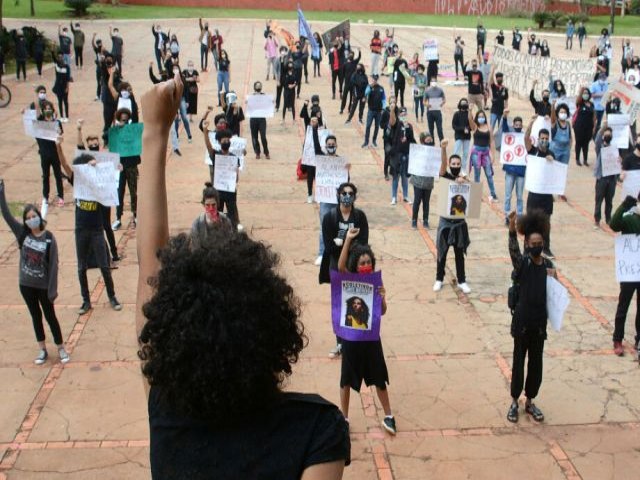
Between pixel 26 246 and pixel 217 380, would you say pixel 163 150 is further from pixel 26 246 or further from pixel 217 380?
pixel 26 246

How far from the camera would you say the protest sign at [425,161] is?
1273 cm

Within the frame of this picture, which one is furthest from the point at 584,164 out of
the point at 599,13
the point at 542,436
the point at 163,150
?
the point at 599,13

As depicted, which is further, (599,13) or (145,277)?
(599,13)

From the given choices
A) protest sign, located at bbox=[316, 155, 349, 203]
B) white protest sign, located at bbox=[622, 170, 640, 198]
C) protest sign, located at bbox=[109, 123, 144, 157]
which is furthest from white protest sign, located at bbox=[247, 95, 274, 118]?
white protest sign, located at bbox=[622, 170, 640, 198]

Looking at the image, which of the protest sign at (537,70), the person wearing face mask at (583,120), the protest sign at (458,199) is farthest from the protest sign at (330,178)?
Answer: the protest sign at (537,70)

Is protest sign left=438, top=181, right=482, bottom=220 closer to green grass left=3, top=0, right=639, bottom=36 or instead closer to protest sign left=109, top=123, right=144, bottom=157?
protest sign left=109, top=123, right=144, bottom=157

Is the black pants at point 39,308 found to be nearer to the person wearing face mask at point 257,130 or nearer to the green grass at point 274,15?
the person wearing face mask at point 257,130

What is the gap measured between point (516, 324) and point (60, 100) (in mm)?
17202

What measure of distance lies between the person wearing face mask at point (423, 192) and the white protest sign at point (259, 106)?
493 cm

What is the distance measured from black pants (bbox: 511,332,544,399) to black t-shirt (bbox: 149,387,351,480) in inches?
228

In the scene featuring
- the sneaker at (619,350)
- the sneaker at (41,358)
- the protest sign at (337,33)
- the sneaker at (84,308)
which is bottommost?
the sneaker at (41,358)

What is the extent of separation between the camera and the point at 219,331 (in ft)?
5.82

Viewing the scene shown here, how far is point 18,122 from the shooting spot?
2138 cm

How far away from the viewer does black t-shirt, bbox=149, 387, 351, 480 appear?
1.72 m
